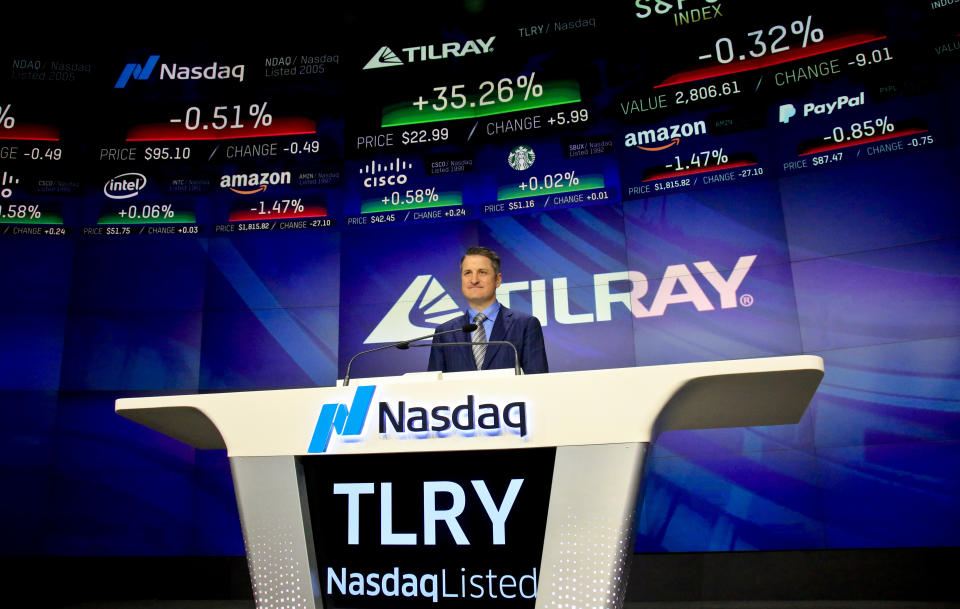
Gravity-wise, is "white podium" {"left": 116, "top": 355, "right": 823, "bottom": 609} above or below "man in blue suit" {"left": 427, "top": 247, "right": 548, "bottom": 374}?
below

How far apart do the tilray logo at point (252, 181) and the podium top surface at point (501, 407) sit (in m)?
3.45

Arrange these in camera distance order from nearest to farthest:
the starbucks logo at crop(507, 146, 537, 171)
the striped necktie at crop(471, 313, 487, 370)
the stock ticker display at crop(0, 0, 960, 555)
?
the striped necktie at crop(471, 313, 487, 370)
the stock ticker display at crop(0, 0, 960, 555)
the starbucks logo at crop(507, 146, 537, 171)

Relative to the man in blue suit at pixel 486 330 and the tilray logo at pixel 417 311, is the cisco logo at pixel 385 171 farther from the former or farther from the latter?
the man in blue suit at pixel 486 330

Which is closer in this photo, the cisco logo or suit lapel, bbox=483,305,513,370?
suit lapel, bbox=483,305,513,370

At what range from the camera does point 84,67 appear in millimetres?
5059

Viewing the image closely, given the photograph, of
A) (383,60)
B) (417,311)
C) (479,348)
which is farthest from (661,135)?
(479,348)

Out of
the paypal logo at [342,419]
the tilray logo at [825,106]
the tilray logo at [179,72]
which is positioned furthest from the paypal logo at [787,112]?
the tilray logo at [179,72]

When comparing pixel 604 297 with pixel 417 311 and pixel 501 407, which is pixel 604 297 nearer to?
pixel 417 311

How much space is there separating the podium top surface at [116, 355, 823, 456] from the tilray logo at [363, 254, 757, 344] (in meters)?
2.50

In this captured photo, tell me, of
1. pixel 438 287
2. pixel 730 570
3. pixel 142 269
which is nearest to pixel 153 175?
pixel 142 269

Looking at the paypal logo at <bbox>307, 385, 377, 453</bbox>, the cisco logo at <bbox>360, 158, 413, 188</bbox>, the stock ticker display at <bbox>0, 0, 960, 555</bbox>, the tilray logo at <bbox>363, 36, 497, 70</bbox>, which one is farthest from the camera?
the tilray logo at <bbox>363, 36, 497, 70</bbox>

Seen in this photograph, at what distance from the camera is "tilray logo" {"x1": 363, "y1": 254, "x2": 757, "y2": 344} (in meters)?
4.05

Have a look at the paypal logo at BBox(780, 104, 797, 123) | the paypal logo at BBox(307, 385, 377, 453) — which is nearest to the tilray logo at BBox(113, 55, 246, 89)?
the paypal logo at BBox(780, 104, 797, 123)

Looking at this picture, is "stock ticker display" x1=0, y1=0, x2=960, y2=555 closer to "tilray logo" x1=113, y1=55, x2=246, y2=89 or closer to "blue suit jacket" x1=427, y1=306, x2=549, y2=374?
"tilray logo" x1=113, y1=55, x2=246, y2=89
